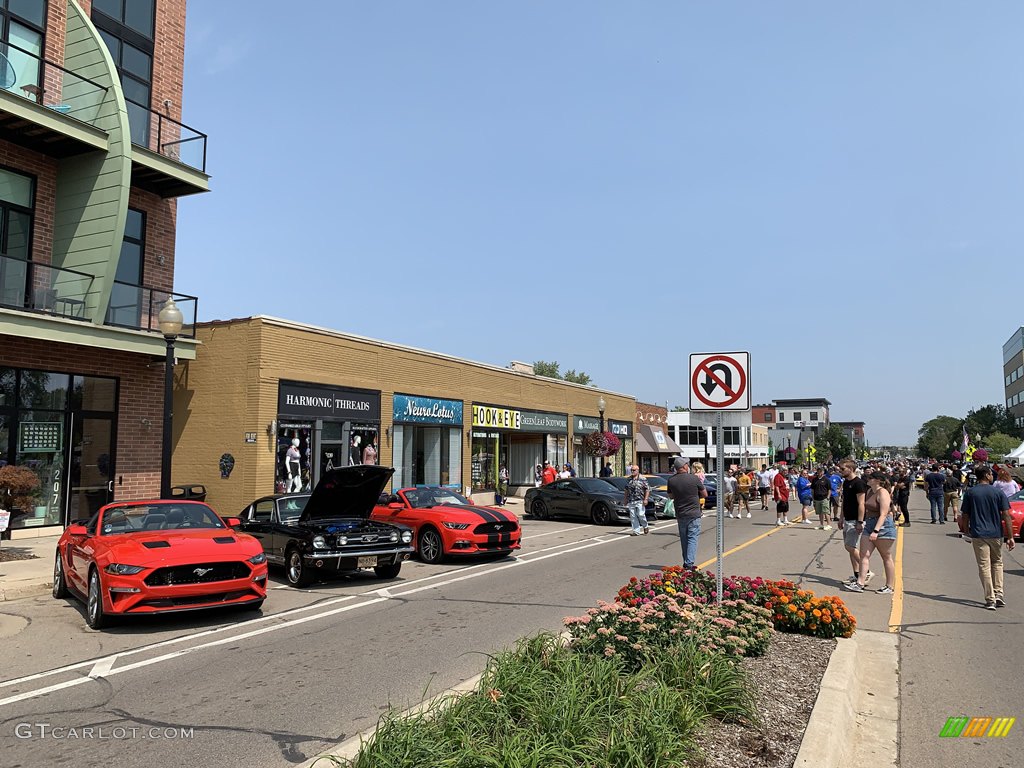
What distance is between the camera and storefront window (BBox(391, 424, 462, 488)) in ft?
76.3

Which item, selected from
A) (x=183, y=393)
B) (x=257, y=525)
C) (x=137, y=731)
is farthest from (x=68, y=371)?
(x=137, y=731)

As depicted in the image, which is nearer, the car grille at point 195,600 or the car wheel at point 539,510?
the car grille at point 195,600

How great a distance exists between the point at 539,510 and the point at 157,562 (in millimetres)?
16683

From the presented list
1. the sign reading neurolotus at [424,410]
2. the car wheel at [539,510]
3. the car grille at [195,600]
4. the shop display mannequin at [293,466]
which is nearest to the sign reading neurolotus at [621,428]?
the sign reading neurolotus at [424,410]

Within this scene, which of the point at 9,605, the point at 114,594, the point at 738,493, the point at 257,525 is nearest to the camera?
the point at 114,594

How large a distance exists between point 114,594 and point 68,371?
32.9 ft

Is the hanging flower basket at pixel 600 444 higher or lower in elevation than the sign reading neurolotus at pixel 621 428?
lower

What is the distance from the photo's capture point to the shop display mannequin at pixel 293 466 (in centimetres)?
1941

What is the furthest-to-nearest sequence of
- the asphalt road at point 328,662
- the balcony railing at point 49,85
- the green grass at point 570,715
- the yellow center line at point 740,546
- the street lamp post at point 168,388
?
the balcony railing at point 49,85
the yellow center line at point 740,546
the street lamp post at point 168,388
the asphalt road at point 328,662
the green grass at point 570,715

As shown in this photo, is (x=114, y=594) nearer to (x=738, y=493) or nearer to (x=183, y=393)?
(x=183, y=393)

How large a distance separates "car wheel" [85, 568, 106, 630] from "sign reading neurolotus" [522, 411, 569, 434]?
2281 cm

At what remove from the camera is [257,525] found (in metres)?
12.0

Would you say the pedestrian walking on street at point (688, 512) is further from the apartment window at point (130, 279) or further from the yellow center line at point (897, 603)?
the apartment window at point (130, 279)

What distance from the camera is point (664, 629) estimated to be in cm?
550
